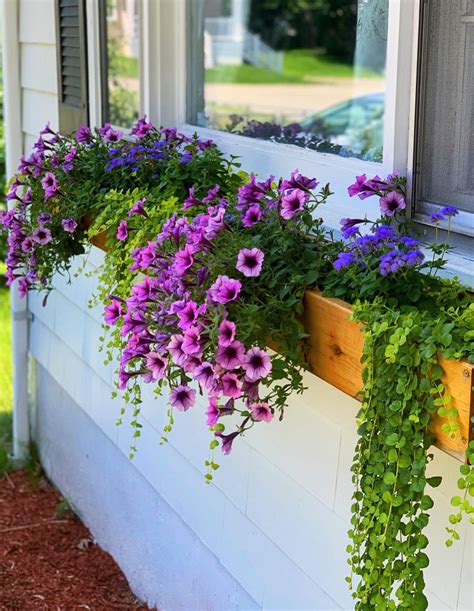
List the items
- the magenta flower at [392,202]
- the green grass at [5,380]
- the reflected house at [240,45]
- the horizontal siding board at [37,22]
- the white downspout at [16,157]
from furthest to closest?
the reflected house at [240,45] → the green grass at [5,380] → the white downspout at [16,157] → the horizontal siding board at [37,22] → the magenta flower at [392,202]

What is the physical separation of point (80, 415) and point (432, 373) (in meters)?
2.80

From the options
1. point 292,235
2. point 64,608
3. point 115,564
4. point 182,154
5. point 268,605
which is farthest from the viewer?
point 115,564

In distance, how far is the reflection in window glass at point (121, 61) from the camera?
3.26m

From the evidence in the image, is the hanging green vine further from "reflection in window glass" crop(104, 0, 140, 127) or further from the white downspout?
the white downspout

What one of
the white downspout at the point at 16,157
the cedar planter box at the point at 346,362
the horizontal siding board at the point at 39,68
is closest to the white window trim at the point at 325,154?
the cedar planter box at the point at 346,362

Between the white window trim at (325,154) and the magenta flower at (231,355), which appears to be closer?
the magenta flower at (231,355)

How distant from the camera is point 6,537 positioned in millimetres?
3973

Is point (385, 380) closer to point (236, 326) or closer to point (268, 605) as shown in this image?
point (236, 326)

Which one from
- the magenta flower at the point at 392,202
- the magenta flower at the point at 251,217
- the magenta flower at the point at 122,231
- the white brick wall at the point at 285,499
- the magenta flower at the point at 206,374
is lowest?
the white brick wall at the point at 285,499

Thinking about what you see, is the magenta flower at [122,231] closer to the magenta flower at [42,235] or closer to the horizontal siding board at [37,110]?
the magenta flower at [42,235]

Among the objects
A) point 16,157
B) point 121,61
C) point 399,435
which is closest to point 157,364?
point 399,435

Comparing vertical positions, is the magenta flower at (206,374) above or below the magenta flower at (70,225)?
below

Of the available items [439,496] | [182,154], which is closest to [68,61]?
[182,154]

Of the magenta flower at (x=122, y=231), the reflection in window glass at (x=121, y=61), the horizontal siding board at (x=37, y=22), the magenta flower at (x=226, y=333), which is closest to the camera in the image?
the magenta flower at (x=226, y=333)
